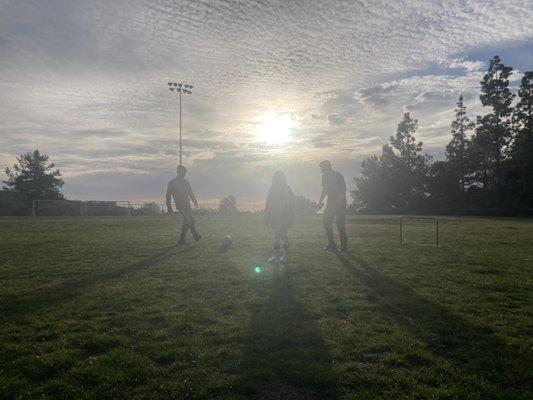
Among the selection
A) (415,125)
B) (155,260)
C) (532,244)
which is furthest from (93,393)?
(415,125)

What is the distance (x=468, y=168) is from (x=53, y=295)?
71.5 m

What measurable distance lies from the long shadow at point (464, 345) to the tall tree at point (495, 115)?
214 feet

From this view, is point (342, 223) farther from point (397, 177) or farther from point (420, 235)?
point (397, 177)

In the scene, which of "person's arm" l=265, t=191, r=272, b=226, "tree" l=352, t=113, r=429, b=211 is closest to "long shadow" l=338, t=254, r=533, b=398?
"person's arm" l=265, t=191, r=272, b=226

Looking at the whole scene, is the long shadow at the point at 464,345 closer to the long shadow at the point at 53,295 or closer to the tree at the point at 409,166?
the long shadow at the point at 53,295

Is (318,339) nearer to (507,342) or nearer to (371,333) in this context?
(371,333)

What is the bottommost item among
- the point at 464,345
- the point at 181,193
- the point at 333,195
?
the point at 464,345

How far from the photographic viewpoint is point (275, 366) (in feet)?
16.1

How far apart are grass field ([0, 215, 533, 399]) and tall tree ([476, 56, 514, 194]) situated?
6096 centimetres

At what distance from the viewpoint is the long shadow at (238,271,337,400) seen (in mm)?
4438

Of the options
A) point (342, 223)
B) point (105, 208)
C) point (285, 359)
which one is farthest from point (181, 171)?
point (105, 208)

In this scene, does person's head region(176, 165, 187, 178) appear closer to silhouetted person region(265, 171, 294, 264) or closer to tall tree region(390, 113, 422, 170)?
silhouetted person region(265, 171, 294, 264)

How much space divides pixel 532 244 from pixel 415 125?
5843 centimetres

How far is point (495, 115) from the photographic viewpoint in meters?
65.7
